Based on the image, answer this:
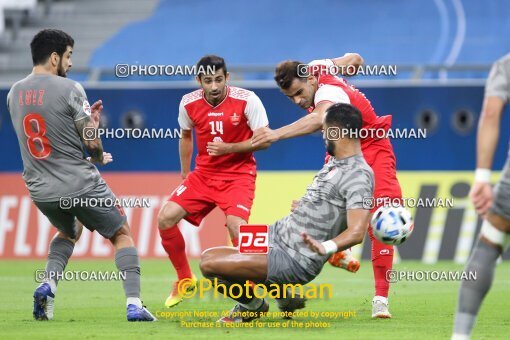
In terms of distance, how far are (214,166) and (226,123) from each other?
0.41 meters

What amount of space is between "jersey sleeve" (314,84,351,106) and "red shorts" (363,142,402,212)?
54 centimetres

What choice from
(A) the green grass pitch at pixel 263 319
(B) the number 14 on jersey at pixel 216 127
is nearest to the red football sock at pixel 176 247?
(A) the green grass pitch at pixel 263 319

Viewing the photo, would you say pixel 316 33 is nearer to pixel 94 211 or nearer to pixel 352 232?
pixel 94 211

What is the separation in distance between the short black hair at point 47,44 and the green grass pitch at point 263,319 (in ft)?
6.80

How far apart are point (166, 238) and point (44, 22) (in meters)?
13.4

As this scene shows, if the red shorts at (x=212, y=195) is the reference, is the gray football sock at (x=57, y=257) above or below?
below

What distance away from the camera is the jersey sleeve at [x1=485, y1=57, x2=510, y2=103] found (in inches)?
246

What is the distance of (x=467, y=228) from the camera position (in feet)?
49.6

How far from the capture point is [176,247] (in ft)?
33.2

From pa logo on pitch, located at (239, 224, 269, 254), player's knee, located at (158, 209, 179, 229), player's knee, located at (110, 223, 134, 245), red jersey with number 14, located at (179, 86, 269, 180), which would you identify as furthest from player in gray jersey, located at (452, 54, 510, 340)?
player's knee, located at (158, 209, 179, 229)

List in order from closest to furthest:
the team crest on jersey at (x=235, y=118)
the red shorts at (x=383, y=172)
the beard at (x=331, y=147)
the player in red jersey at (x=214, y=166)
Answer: the beard at (x=331, y=147) < the red shorts at (x=383, y=172) < the player in red jersey at (x=214, y=166) < the team crest on jersey at (x=235, y=118)

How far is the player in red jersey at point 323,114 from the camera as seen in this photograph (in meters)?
9.01

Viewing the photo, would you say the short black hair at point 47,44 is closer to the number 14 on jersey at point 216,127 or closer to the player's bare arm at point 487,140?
the number 14 on jersey at point 216,127

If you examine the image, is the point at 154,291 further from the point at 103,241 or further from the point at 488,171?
the point at 488,171
